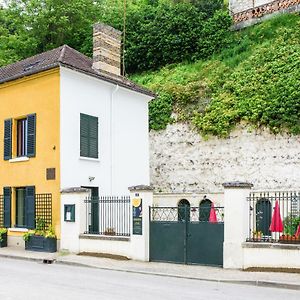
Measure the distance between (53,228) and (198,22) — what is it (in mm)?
19964

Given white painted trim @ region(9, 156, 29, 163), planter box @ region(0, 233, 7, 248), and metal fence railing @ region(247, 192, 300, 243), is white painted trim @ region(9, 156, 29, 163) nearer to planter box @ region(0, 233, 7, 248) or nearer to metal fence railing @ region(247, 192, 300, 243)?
planter box @ region(0, 233, 7, 248)

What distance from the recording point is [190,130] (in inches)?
1084

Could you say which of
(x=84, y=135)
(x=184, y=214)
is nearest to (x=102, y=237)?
(x=184, y=214)

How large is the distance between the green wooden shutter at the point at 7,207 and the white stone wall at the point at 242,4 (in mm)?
21026

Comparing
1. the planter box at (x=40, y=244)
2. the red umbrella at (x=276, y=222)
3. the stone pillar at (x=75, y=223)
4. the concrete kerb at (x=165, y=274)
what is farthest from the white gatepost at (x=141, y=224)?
the red umbrella at (x=276, y=222)

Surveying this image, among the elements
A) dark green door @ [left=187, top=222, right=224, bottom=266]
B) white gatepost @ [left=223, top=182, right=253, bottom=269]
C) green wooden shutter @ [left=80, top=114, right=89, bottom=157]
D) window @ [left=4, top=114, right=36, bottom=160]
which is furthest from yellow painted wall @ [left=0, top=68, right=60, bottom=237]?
white gatepost @ [left=223, top=182, right=253, bottom=269]

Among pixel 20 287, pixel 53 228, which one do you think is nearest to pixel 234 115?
pixel 53 228

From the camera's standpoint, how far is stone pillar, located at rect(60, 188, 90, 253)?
17.7 m

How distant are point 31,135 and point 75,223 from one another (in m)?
4.18

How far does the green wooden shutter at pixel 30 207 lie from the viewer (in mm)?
19312

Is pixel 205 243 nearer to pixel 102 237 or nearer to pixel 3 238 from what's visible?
pixel 102 237

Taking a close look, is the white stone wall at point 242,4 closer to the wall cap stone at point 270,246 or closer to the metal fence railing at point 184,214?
the metal fence railing at point 184,214

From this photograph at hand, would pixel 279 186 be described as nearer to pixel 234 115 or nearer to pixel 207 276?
pixel 234 115

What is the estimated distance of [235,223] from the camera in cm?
1427
